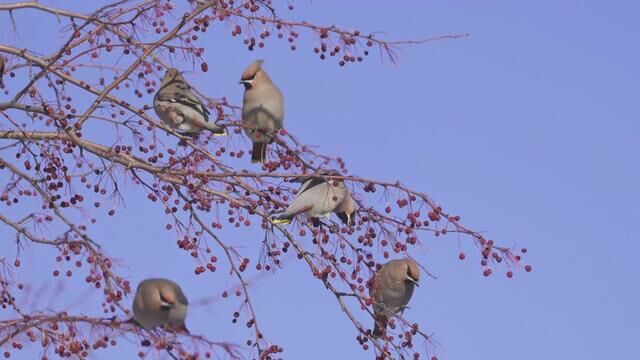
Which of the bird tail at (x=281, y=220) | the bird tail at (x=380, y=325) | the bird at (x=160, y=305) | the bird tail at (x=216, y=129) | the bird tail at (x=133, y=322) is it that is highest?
the bird tail at (x=216, y=129)

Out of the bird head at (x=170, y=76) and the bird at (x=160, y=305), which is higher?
the bird head at (x=170, y=76)

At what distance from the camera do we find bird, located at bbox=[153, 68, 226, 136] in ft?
19.4

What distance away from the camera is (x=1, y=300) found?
5.70 m

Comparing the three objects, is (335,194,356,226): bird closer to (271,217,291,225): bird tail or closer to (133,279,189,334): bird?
(271,217,291,225): bird tail

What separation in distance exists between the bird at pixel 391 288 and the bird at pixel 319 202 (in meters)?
0.32

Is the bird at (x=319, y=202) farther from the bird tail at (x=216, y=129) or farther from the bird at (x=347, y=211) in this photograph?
the bird tail at (x=216, y=129)

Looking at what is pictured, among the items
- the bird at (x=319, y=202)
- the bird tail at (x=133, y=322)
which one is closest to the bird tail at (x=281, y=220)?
the bird at (x=319, y=202)

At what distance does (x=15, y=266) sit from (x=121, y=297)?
136 cm

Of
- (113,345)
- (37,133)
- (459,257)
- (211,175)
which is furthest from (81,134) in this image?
(459,257)

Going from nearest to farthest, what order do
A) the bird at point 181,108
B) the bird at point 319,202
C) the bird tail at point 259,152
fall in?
the bird at point 319,202
the bird tail at point 259,152
the bird at point 181,108

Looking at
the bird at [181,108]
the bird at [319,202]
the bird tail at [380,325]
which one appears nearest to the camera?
the bird tail at [380,325]

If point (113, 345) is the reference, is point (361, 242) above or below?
above

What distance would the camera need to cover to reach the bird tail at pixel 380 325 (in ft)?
17.6

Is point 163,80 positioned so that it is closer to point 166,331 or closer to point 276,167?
point 276,167
